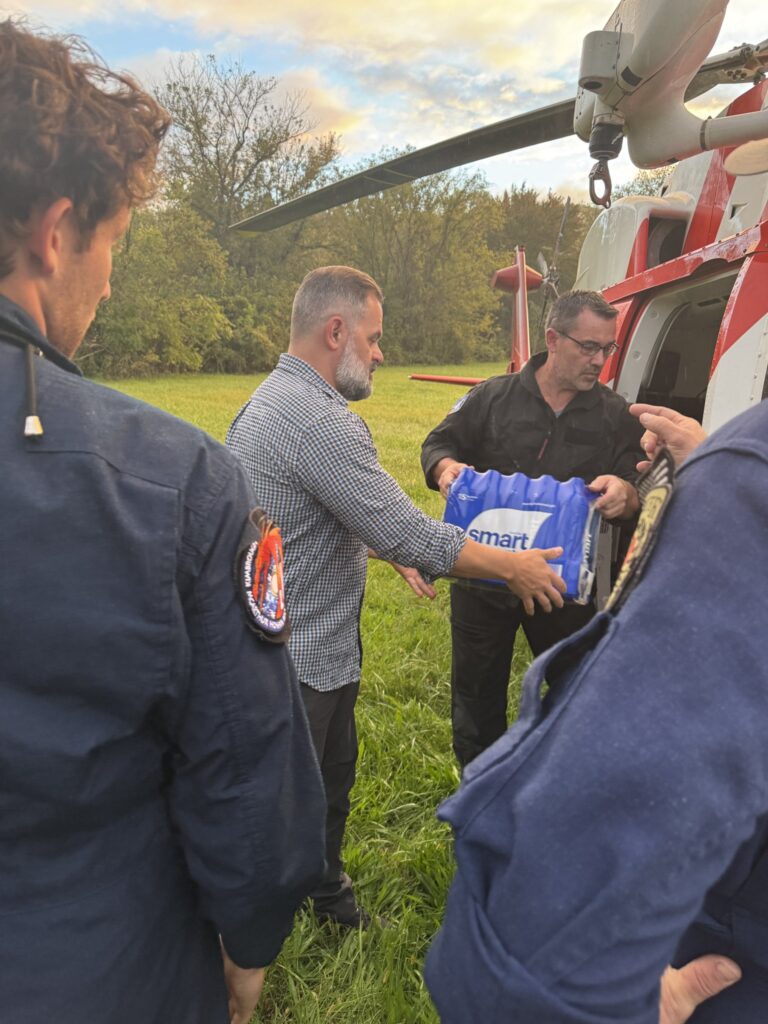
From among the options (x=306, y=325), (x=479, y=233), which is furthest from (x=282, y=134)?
(x=306, y=325)

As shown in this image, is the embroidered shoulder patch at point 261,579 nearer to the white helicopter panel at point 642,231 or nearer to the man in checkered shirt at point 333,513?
the man in checkered shirt at point 333,513

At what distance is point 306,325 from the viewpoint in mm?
2076

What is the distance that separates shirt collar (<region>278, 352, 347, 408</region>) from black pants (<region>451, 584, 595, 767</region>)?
111cm

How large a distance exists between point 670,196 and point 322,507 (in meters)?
3.25

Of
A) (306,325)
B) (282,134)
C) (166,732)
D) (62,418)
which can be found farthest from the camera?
(282,134)

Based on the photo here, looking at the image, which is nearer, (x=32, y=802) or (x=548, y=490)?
(x=32, y=802)

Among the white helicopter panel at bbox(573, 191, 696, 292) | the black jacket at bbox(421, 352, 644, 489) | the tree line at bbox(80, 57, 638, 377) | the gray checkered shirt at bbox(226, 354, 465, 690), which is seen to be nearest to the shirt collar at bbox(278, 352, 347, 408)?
the gray checkered shirt at bbox(226, 354, 465, 690)

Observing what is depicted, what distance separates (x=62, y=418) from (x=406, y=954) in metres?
2.04

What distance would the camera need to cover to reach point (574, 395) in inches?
113

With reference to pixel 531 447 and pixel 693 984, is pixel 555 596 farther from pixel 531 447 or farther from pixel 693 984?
pixel 693 984

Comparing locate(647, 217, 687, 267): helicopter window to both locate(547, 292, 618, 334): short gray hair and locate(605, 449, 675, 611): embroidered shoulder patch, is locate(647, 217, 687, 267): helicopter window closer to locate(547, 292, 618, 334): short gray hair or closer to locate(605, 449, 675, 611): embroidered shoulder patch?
locate(547, 292, 618, 334): short gray hair

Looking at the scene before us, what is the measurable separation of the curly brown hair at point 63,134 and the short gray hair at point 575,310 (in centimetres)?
221

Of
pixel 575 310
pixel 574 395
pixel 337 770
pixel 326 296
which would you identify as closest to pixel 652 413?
pixel 326 296

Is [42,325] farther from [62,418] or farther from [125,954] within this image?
[125,954]
